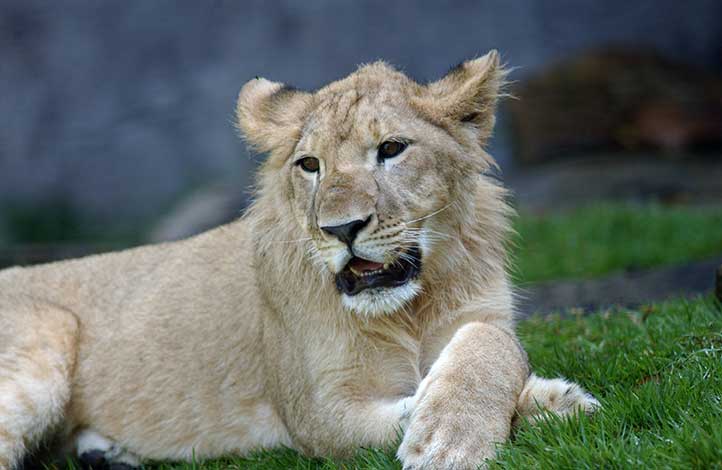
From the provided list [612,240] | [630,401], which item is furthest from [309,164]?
[612,240]

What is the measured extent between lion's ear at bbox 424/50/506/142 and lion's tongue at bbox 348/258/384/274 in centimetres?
74

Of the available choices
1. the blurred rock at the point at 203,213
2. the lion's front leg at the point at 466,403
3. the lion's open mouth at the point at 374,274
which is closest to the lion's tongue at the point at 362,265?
the lion's open mouth at the point at 374,274

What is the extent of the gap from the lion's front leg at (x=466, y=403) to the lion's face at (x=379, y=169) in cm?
36

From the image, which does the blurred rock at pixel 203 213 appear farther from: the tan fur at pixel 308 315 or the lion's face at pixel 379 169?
the lion's face at pixel 379 169

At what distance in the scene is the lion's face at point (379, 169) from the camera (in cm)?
395

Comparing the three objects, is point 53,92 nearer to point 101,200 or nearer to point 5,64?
point 5,64

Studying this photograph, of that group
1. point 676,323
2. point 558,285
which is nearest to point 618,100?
point 558,285

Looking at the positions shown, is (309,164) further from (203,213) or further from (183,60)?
(183,60)

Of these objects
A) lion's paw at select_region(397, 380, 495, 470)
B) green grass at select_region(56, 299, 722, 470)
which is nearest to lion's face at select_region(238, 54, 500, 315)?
lion's paw at select_region(397, 380, 495, 470)

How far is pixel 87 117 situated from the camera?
50.3 feet

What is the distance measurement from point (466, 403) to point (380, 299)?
2.02ft

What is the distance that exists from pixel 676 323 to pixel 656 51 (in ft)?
33.9

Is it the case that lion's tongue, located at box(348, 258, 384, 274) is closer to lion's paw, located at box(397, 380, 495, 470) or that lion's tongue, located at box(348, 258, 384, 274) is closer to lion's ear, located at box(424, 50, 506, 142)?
lion's paw, located at box(397, 380, 495, 470)

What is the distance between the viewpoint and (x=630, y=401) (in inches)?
153
